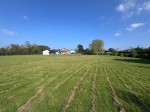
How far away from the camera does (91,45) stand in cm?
10519

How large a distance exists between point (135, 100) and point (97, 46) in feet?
322

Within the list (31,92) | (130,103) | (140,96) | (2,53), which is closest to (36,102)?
(31,92)

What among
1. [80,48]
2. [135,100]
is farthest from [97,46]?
[135,100]

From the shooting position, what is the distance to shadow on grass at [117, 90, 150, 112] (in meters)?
5.44

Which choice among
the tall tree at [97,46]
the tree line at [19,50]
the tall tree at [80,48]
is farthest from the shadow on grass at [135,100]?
the tall tree at [80,48]

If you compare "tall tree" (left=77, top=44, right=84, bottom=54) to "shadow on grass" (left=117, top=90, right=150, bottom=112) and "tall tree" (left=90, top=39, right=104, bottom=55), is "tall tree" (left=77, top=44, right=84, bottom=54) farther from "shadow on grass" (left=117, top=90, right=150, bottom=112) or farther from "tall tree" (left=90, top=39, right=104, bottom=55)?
"shadow on grass" (left=117, top=90, right=150, bottom=112)

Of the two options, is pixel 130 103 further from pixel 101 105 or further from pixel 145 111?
pixel 101 105

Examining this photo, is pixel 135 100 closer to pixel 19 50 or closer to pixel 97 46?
pixel 19 50

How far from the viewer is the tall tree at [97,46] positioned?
99.7 m

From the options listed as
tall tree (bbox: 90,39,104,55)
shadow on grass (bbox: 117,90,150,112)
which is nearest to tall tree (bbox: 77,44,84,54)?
tall tree (bbox: 90,39,104,55)

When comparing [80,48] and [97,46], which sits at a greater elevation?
[97,46]

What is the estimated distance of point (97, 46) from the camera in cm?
10294

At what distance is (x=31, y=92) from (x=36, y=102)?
4.74ft

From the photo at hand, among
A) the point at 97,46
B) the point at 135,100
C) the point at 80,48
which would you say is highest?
the point at 97,46
